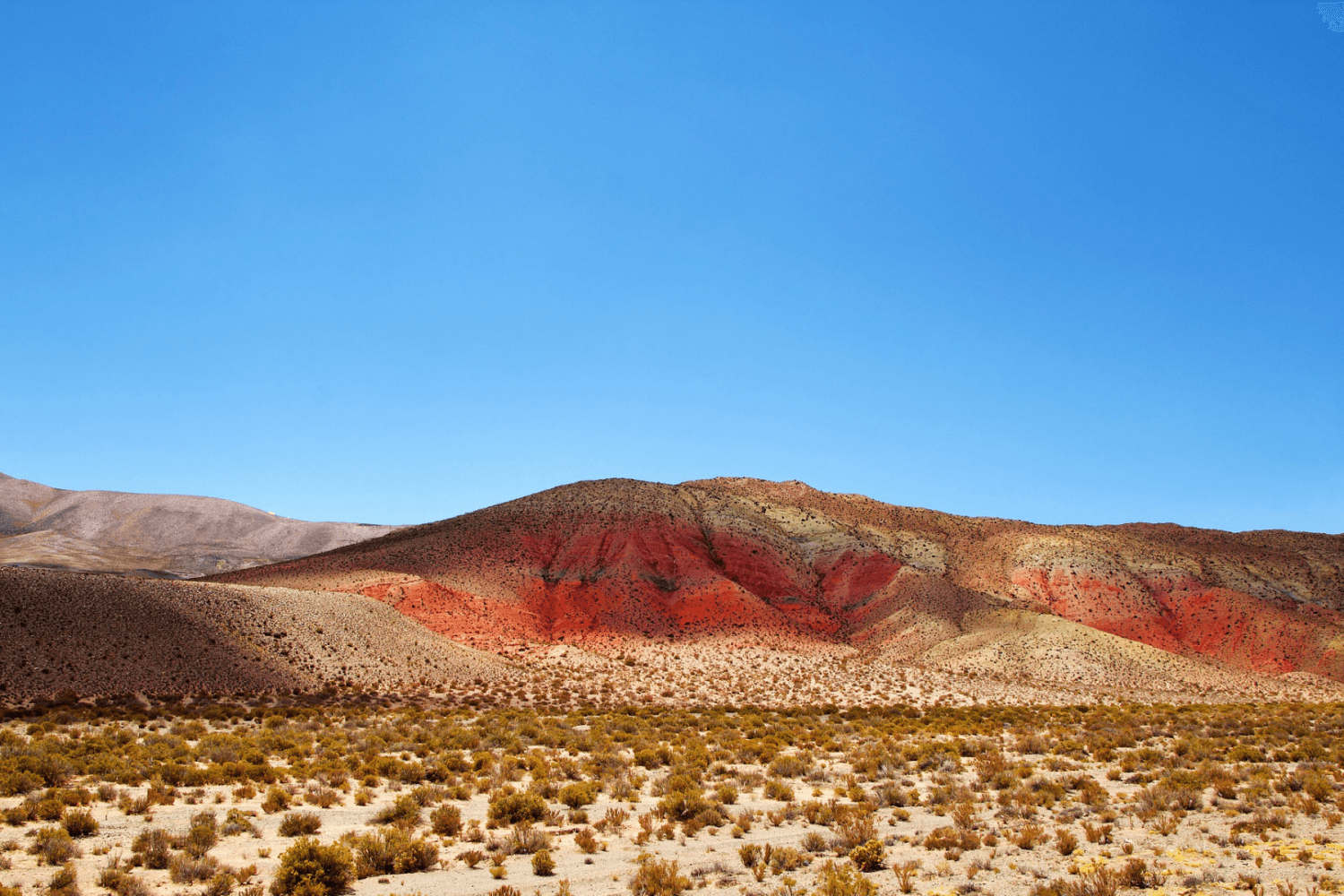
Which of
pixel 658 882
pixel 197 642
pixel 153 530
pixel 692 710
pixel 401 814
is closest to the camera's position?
pixel 658 882

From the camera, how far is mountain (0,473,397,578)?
14688 centimetres

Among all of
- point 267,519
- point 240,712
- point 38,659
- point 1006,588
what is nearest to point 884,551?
point 1006,588

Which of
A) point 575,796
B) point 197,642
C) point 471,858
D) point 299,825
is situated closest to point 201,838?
point 299,825

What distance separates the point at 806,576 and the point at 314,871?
217ft

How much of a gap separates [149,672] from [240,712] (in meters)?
6.97

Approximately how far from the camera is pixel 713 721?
30516 millimetres

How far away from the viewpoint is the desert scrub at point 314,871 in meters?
10.5

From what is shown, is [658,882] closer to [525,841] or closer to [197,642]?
[525,841]

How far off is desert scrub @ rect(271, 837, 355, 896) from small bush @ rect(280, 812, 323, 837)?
2217 mm

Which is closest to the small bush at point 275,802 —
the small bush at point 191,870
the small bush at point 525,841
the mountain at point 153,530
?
the small bush at point 191,870

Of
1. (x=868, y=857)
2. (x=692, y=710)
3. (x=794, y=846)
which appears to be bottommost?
(x=692, y=710)

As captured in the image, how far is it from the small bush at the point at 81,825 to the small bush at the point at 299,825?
Answer: 2.74 m

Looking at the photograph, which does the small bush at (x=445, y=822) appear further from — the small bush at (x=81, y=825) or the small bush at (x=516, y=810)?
the small bush at (x=81, y=825)

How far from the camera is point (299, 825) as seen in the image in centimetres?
1348
